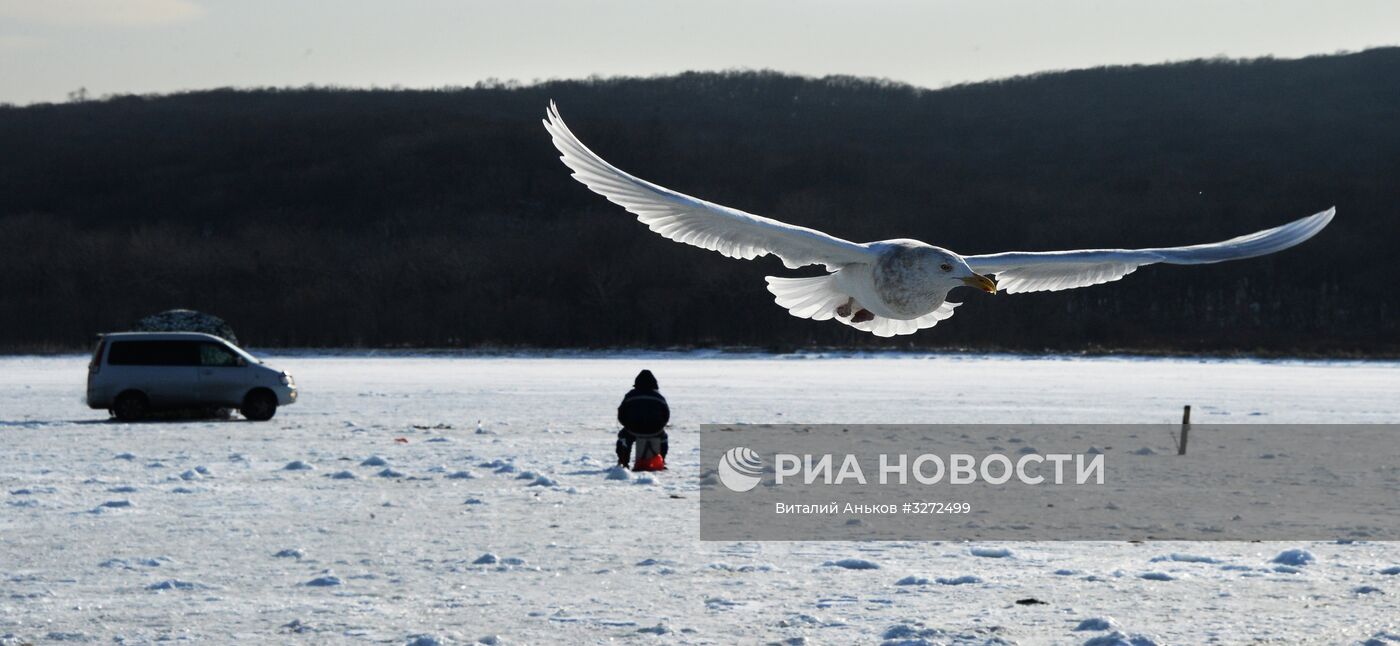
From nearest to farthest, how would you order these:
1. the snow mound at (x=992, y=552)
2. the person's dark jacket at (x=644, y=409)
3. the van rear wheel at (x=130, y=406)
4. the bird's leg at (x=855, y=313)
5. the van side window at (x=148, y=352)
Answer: the bird's leg at (x=855, y=313) < the snow mound at (x=992, y=552) < the person's dark jacket at (x=644, y=409) < the van rear wheel at (x=130, y=406) < the van side window at (x=148, y=352)

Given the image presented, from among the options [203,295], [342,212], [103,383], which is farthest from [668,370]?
[342,212]

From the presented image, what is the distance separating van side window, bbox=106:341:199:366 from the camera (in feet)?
84.4

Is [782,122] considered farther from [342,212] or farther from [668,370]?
[668,370]

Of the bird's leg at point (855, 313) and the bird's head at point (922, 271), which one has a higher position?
the bird's head at point (922, 271)

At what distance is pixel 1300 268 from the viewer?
314 ft

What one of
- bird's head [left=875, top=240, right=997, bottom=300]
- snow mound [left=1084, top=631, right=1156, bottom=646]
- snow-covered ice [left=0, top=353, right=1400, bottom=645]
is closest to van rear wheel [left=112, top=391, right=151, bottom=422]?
snow-covered ice [left=0, top=353, right=1400, bottom=645]

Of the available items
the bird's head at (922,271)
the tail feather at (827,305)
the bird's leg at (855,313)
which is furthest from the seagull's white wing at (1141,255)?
the bird's head at (922,271)

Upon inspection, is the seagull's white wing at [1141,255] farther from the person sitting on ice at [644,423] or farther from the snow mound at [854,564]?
the person sitting on ice at [644,423]

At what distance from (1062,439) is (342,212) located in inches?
4913

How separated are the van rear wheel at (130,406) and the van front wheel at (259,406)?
1491 millimetres

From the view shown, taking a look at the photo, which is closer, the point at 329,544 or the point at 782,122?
the point at 329,544

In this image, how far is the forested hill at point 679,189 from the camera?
77.1 meters

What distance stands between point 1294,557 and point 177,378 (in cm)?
1808

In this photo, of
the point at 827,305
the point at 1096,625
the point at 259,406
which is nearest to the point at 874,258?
the point at 827,305
